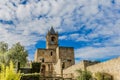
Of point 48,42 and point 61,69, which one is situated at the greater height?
point 48,42

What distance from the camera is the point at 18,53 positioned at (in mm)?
48281

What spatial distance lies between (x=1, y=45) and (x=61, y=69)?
1386 centimetres

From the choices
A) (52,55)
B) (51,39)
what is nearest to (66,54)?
(52,55)

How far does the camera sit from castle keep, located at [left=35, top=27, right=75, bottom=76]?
55.5 m

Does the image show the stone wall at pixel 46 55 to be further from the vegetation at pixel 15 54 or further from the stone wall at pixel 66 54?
Answer: the vegetation at pixel 15 54

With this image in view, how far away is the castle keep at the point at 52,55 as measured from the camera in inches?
2184

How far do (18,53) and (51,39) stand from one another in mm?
17724

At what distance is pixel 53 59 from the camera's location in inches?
2335

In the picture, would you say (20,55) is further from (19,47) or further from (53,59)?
(53,59)

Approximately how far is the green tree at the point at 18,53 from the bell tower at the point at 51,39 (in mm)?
14561

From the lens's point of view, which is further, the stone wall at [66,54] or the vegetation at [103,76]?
the stone wall at [66,54]

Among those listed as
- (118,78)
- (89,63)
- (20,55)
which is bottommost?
(118,78)

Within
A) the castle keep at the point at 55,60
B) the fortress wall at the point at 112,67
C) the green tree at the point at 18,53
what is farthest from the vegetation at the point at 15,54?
the fortress wall at the point at 112,67

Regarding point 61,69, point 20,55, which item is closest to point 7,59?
point 20,55
